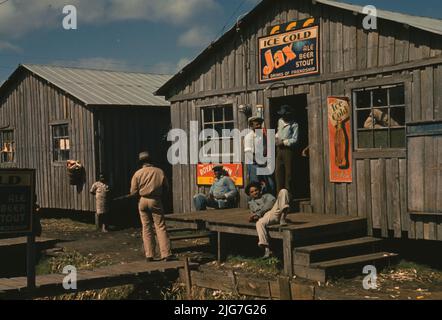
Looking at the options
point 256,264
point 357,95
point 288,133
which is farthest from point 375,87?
point 256,264

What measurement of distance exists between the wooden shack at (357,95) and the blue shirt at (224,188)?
46 centimetres

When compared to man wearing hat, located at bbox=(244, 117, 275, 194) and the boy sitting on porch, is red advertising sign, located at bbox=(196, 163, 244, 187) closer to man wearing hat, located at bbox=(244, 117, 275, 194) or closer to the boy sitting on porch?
man wearing hat, located at bbox=(244, 117, 275, 194)

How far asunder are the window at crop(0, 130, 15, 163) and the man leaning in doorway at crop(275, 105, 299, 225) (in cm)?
1322

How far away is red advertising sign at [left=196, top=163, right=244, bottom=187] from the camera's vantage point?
48.8 ft

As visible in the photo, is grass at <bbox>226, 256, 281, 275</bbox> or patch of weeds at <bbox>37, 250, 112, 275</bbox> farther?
patch of weeds at <bbox>37, 250, 112, 275</bbox>

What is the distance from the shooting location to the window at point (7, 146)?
76.3 ft

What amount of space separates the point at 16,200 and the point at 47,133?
12.2 meters

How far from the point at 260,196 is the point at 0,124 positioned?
15.0 meters

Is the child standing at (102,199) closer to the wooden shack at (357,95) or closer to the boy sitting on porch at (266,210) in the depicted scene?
the wooden shack at (357,95)

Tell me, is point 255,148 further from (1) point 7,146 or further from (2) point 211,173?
(1) point 7,146

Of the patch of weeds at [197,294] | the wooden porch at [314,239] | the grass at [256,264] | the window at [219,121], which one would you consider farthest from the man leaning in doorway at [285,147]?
the patch of weeds at [197,294]

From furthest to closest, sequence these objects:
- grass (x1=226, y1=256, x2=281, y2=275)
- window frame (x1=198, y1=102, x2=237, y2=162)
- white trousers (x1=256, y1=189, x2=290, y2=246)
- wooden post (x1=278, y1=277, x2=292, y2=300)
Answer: window frame (x1=198, y1=102, x2=237, y2=162) → grass (x1=226, y1=256, x2=281, y2=275) → white trousers (x1=256, y1=189, x2=290, y2=246) → wooden post (x1=278, y1=277, x2=292, y2=300)
